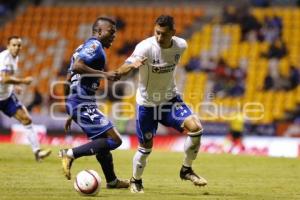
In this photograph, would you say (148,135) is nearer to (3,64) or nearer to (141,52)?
(141,52)

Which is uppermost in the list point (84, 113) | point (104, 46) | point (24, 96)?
point (104, 46)

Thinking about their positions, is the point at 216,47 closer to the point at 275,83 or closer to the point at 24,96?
the point at 275,83

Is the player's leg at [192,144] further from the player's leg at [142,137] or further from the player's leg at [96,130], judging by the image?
the player's leg at [96,130]

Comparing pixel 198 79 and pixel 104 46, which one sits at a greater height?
pixel 104 46

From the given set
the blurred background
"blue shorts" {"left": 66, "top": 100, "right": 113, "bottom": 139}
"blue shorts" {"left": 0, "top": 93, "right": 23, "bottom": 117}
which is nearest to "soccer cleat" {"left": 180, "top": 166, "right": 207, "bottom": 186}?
"blue shorts" {"left": 66, "top": 100, "right": 113, "bottom": 139}

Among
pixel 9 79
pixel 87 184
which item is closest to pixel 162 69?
pixel 87 184

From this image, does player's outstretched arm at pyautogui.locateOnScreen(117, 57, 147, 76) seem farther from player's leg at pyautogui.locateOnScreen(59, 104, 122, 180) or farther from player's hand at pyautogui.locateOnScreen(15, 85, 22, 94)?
player's hand at pyautogui.locateOnScreen(15, 85, 22, 94)

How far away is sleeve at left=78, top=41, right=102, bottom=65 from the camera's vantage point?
10898 mm

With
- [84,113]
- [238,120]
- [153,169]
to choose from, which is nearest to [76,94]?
[84,113]

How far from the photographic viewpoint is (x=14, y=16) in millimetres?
36844

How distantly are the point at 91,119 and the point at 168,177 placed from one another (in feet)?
11.1

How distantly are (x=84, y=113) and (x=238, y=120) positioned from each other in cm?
1373

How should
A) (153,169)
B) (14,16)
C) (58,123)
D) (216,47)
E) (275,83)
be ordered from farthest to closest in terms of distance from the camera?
(14,16) → (216,47) → (275,83) → (58,123) → (153,169)

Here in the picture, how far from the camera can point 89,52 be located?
10.9 meters
